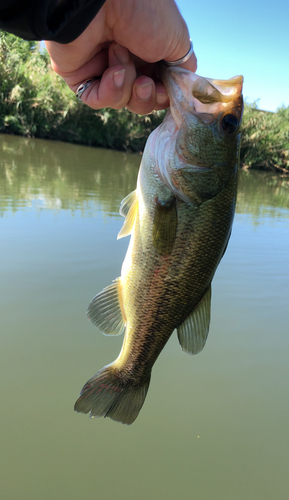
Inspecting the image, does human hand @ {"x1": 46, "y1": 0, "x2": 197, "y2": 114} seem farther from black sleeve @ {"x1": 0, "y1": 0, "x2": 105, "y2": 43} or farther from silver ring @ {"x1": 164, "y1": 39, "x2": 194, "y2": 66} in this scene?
black sleeve @ {"x1": 0, "y1": 0, "x2": 105, "y2": 43}

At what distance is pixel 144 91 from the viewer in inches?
70.1

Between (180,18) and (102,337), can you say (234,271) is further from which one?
(180,18)

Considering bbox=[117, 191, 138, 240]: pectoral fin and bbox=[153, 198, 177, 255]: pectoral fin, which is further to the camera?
bbox=[117, 191, 138, 240]: pectoral fin

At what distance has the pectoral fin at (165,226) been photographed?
5.19ft

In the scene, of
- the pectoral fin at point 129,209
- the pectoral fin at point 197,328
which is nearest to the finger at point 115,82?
the pectoral fin at point 129,209

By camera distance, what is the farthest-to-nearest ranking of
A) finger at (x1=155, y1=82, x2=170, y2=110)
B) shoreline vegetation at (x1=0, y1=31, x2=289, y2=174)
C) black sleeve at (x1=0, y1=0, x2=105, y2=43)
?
shoreline vegetation at (x1=0, y1=31, x2=289, y2=174) < finger at (x1=155, y1=82, x2=170, y2=110) < black sleeve at (x1=0, y1=0, x2=105, y2=43)

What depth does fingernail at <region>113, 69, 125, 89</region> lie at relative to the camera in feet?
5.69

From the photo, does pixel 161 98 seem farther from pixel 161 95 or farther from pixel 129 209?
pixel 129 209

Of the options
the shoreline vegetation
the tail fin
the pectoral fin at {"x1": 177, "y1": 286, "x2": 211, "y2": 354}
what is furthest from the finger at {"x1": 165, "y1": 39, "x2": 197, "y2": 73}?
the shoreline vegetation

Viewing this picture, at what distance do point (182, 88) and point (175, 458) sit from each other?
2221 millimetres

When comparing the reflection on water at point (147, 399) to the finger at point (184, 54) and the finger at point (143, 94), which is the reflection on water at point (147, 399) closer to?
the finger at point (143, 94)

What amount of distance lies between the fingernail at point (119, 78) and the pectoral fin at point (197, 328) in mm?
1104

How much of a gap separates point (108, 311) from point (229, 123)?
1.07 m

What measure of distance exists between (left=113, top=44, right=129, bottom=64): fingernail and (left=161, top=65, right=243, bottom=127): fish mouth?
0.33 metres
